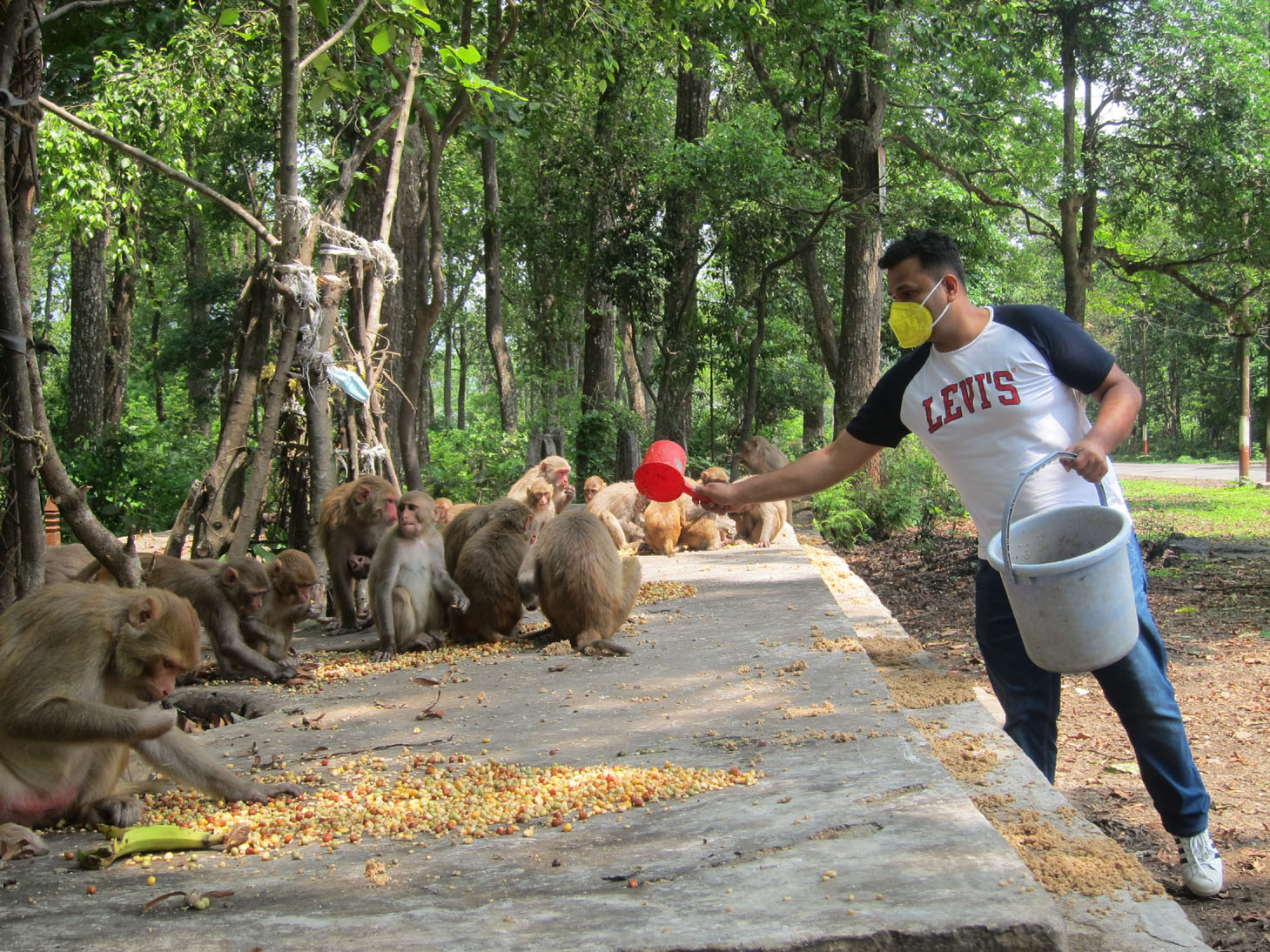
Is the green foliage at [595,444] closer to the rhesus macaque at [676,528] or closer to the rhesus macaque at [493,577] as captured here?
the rhesus macaque at [676,528]

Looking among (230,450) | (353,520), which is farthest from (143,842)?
(230,450)

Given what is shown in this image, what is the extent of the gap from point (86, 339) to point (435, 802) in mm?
16339

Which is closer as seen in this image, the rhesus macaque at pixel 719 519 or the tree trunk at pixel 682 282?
the rhesus macaque at pixel 719 519

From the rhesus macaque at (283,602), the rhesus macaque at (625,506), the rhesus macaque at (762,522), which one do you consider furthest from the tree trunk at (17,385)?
the rhesus macaque at (762,522)

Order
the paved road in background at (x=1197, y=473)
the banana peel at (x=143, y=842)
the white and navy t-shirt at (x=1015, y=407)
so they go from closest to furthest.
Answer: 1. the banana peel at (x=143, y=842)
2. the white and navy t-shirt at (x=1015, y=407)
3. the paved road in background at (x=1197, y=473)

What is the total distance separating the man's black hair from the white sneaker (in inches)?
88.7

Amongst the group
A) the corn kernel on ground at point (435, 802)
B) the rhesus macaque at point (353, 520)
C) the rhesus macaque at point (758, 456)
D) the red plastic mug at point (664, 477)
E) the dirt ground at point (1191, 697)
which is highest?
the rhesus macaque at point (758, 456)

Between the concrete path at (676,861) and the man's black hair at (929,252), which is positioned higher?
the man's black hair at (929,252)

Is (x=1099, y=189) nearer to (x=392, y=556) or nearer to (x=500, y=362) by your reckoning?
(x=500, y=362)

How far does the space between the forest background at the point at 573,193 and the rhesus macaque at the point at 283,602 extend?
24.0 inches

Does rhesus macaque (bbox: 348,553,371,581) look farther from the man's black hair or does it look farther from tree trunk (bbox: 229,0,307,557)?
the man's black hair

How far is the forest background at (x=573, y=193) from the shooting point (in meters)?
8.41

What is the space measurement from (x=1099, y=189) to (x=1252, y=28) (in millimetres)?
4630

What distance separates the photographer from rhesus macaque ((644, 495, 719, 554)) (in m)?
11.9
